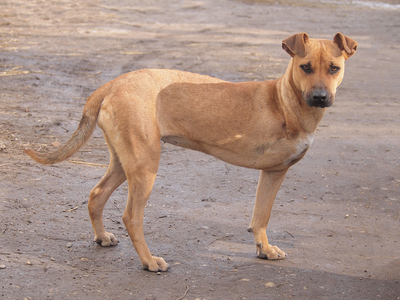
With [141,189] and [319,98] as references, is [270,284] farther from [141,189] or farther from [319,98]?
[319,98]

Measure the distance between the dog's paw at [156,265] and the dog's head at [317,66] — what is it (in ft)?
5.85

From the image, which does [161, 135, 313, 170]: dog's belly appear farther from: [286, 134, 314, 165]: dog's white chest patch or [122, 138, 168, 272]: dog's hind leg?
[122, 138, 168, 272]: dog's hind leg

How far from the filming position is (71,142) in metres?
4.16

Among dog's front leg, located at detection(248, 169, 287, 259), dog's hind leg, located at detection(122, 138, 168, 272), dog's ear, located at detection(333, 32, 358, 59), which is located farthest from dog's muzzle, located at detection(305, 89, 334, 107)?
dog's hind leg, located at detection(122, 138, 168, 272)

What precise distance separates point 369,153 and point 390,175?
766mm

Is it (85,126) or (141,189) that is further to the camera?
(85,126)

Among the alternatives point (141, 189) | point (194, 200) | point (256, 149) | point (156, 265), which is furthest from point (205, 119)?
point (194, 200)

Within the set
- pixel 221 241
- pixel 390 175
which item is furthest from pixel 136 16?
pixel 221 241

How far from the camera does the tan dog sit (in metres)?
3.99

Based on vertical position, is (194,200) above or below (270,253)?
below

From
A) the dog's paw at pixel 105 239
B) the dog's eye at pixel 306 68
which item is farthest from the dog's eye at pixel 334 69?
the dog's paw at pixel 105 239

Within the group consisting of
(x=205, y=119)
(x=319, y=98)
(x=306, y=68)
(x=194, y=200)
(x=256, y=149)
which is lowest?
(x=194, y=200)

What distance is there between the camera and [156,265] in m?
4.09

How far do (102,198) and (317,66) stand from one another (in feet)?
7.19
